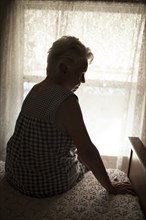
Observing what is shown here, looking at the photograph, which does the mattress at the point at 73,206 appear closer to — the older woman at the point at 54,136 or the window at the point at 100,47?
the older woman at the point at 54,136

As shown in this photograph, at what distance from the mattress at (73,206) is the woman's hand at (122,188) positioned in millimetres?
29

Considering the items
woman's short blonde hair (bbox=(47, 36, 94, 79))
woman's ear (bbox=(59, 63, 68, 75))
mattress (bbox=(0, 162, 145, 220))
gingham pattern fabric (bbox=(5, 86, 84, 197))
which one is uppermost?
woman's short blonde hair (bbox=(47, 36, 94, 79))

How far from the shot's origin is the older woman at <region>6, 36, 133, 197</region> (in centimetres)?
114

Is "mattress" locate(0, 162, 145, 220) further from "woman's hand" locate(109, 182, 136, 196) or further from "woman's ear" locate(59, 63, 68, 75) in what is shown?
"woman's ear" locate(59, 63, 68, 75)

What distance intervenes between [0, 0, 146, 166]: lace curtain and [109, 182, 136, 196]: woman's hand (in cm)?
81

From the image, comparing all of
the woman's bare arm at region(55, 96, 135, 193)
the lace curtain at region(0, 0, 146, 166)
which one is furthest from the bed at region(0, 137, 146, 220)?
the lace curtain at region(0, 0, 146, 166)

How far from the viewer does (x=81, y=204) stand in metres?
1.19

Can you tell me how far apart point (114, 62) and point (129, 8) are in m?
0.40

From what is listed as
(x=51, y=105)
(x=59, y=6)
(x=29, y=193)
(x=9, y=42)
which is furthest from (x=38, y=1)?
(x=29, y=193)

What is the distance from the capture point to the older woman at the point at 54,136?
3.75 feet

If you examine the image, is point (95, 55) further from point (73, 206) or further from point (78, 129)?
point (73, 206)

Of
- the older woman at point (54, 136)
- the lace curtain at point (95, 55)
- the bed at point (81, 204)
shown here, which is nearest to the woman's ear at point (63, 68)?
the older woman at point (54, 136)

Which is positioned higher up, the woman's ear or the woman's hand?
the woman's ear

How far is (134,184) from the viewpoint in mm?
1392
